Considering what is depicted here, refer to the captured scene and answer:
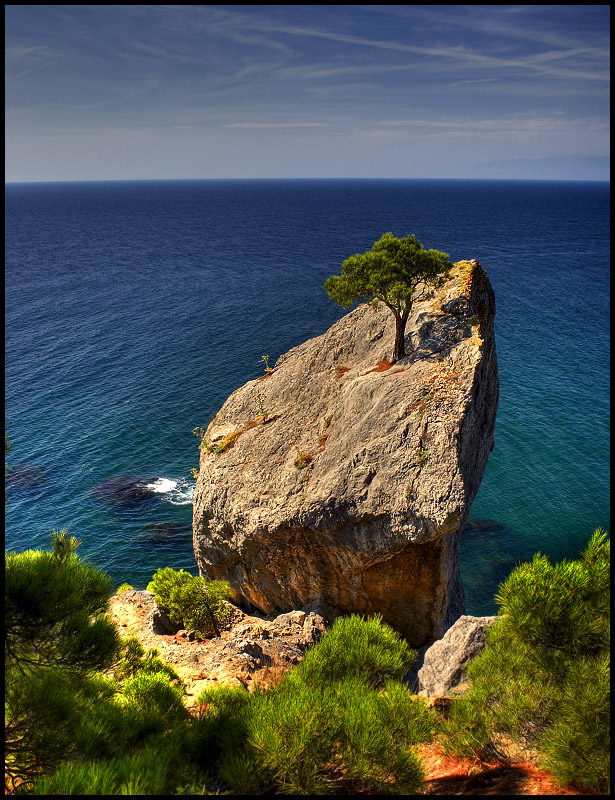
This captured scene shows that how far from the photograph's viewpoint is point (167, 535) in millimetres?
49156

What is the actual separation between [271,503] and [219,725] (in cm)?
1608

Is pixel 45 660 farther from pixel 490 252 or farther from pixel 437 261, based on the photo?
pixel 490 252

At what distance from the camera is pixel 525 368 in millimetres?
77875

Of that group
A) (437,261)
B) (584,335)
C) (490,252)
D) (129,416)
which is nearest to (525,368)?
(584,335)

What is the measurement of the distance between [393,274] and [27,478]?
4578 centimetres

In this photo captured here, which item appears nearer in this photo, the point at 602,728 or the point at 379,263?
the point at 602,728

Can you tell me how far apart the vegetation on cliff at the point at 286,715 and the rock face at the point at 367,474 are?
10.6 metres

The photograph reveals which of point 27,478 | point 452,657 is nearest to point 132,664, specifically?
point 452,657

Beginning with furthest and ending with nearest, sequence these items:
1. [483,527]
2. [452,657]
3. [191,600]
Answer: [483,527] < [191,600] < [452,657]

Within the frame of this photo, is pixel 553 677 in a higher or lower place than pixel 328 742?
higher

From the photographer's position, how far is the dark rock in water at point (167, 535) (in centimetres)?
4831

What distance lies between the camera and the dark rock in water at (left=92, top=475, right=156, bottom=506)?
174ft

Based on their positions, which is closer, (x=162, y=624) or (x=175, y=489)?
(x=162, y=624)

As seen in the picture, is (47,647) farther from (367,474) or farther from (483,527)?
(483,527)
